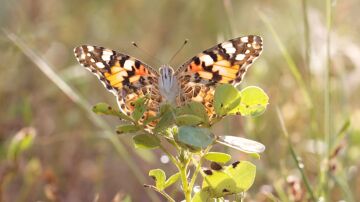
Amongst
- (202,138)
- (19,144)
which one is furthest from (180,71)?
(202,138)

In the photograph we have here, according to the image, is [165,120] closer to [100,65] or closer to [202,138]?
[202,138]

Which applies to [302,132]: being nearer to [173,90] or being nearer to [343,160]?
[343,160]

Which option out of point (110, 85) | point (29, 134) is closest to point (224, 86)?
point (110, 85)

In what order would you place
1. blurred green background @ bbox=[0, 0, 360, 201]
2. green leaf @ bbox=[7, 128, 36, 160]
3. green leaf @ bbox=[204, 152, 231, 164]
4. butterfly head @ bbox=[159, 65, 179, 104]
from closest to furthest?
green leaf @ bbox=[204, 152, 231, 164] → butterfly head @ bbox=[159, 65, 179, 104] → green leaf @ bbox=[7, 128, 36, 160] → blurred green background @ bbox=[0, 0, 360, 201]

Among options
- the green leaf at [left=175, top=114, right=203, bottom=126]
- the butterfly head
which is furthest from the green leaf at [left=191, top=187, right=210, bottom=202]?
the butterfly head

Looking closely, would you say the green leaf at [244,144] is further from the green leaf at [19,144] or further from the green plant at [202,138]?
the green leaf at [19,144]

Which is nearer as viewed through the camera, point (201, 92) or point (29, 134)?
point (201, 92)

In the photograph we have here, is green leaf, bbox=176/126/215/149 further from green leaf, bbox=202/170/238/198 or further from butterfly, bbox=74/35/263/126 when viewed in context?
butterfly, bbox=74/35/263/126
